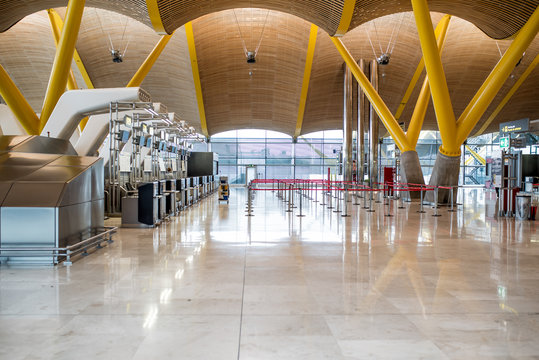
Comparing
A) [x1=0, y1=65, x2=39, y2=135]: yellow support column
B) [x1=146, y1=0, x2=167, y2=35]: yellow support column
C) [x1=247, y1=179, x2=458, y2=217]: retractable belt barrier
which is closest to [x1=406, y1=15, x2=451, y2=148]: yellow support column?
[x1=247, y1=179, x2=458, y2=217]: retractable belt barrier

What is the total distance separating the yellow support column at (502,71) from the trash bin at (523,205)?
3.77 m

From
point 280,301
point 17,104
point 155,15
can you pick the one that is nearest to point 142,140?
point 17,104

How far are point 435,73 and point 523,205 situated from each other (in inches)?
211

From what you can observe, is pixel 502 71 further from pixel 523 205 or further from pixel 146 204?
pixel 146 204

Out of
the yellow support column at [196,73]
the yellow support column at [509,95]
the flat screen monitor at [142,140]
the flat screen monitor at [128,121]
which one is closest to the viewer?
the flat screen monitor at [128,121]

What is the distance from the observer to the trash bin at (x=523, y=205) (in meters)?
12.4

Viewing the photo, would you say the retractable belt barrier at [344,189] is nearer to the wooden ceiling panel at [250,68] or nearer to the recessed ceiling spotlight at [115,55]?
the wooden ceiling panel at [250,68]

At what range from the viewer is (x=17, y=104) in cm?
1524

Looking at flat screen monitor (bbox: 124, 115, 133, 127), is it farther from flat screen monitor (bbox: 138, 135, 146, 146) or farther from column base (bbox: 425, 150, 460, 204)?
column base (bbox: 425, 150, 460, 204)

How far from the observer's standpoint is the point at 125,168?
13789 mm

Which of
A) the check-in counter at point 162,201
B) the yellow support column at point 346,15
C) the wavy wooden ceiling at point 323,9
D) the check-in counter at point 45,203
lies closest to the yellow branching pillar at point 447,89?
the wavy wooden ceiling at point 323,9

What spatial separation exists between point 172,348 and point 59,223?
4.16 metres

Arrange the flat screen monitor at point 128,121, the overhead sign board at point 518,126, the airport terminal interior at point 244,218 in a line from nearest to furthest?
the airport terminal interior at point 244,218, the flat screen monitor at point 128,121, the overhead sign board at point 518,126

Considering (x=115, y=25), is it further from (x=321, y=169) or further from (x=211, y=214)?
(x=321, y=169)
